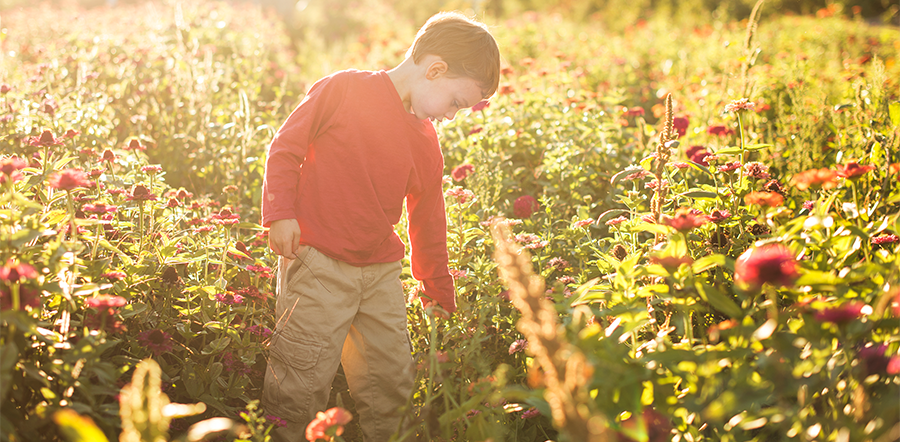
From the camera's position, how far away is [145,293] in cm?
214

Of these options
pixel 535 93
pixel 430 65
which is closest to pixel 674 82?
pixel 535 93

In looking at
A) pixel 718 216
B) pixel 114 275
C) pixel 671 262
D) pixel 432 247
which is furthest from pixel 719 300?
pixel 114 275

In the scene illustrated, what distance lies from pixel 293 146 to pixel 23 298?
3.17 ft

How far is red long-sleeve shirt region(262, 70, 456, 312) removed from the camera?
2.11 meters

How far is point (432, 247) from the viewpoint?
242 cm

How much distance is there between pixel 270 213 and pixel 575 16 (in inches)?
705

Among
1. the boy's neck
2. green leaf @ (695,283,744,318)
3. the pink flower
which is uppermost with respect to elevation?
the boy's neck

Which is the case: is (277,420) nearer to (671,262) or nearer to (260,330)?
(260,330)

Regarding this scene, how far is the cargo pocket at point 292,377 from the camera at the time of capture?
6.95ft

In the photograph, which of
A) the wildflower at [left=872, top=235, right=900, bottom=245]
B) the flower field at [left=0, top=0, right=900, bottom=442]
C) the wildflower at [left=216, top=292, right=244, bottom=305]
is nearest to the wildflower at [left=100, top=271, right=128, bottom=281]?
the flower field at [left=0, top=0, right=900, bottom=442]

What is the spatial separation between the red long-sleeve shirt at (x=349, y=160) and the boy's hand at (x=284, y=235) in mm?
68

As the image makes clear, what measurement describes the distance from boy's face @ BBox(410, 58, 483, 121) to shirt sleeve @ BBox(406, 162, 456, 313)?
281mm

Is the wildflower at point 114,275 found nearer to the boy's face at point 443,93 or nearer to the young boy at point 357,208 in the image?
the young boy at point 357,208

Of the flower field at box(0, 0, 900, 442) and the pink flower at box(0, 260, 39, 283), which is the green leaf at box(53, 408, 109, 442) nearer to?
the flower field at box(0, 0, 900, 442)
